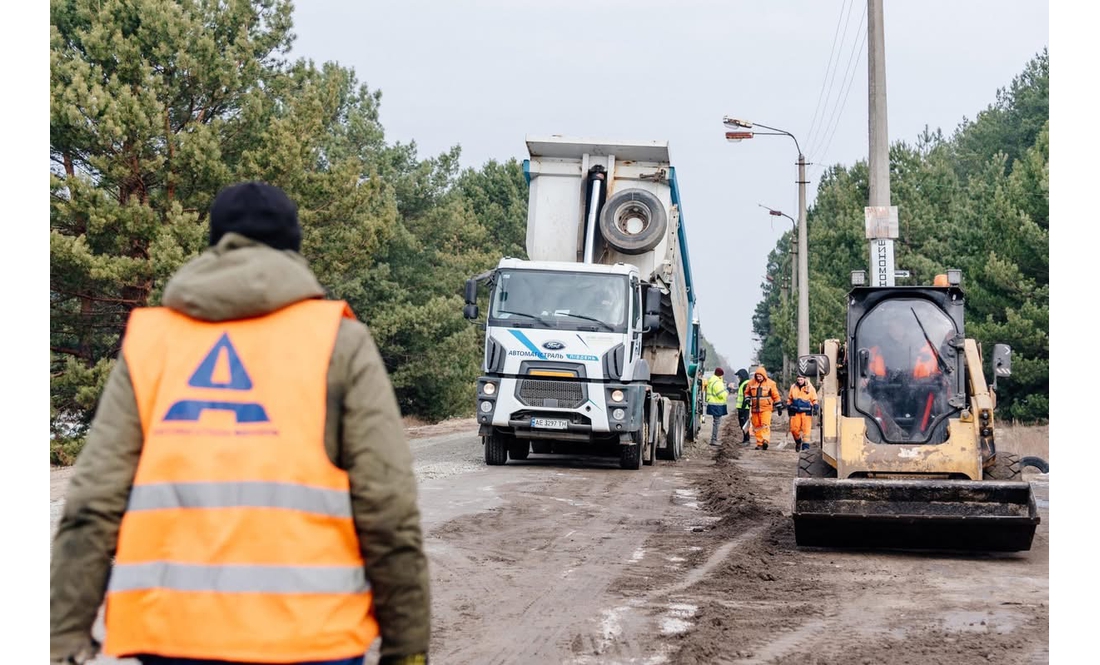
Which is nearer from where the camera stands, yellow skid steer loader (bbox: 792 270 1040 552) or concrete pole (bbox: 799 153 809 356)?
yellow skid steer loader (bbox: 792 270 1040 552)

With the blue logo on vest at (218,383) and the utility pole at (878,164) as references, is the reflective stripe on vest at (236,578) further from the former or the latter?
the utility pole at (878,164)

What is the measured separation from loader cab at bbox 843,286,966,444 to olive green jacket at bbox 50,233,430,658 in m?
8.99

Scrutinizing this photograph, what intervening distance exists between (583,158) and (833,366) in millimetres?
8834

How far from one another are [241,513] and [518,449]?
709 inches

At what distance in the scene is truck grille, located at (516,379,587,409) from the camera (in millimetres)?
18562

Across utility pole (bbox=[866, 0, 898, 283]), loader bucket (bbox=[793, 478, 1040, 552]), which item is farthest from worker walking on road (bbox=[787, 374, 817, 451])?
loader bucket (bbox=[793, 478, 1040, 552])

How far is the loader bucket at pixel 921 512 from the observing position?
10.2 metres

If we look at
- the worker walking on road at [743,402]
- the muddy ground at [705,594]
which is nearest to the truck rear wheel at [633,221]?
the muddy ground at [705,594]

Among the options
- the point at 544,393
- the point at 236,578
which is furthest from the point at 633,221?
the point at 236,578

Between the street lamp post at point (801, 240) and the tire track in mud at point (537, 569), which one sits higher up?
the street lamp post at point (801, 240)

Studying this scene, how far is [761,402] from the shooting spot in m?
Result: 26.1

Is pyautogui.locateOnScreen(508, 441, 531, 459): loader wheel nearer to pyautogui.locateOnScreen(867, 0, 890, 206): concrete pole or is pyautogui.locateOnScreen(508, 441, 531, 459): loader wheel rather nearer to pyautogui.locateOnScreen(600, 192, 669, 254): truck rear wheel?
pyautogui.locateOnScreen(600, 192, 669, 254): truck rear wheel

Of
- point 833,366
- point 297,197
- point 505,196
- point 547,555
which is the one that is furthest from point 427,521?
point 505,196

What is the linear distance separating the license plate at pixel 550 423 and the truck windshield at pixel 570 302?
4.49 feet
